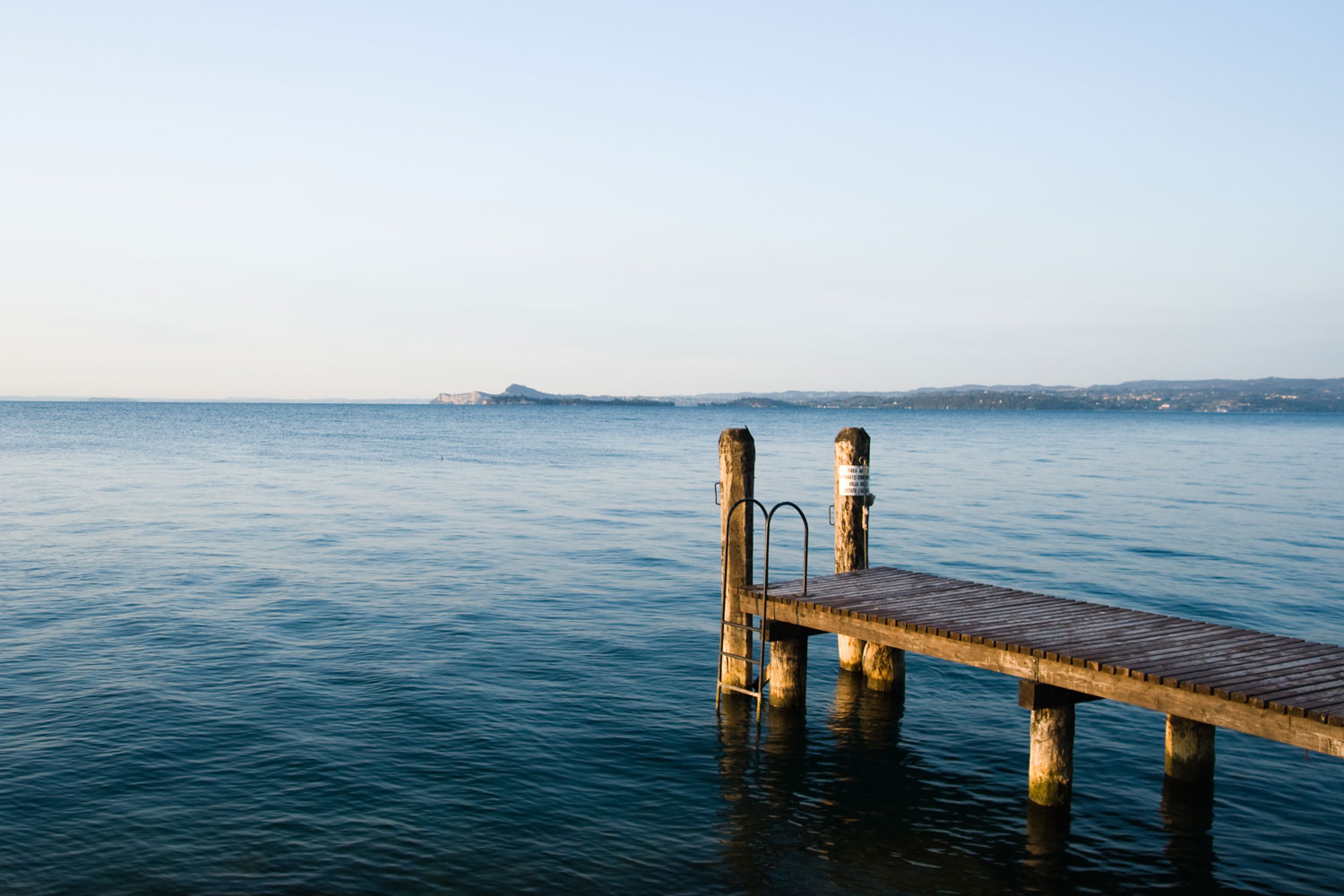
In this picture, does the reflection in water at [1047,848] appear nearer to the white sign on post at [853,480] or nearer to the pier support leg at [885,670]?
the pier support leg at [885,670]

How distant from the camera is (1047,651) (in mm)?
10391

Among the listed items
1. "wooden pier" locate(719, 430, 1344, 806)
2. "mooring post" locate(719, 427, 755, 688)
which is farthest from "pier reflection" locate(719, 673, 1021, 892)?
"mooring post" locate(719, 427, 755, 688)

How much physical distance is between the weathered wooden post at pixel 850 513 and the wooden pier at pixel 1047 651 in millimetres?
29

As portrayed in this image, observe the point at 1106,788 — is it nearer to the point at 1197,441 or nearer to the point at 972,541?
the point at 972,541

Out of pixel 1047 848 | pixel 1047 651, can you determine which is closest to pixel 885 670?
pixel 1047 848

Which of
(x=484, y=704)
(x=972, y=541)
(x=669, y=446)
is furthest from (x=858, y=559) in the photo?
(x=669, y=446)

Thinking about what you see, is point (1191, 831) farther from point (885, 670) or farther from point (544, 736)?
point (544, 736)

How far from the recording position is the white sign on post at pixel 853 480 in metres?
15.4

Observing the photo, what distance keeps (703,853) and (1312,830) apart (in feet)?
22.2

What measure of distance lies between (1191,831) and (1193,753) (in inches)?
45.6

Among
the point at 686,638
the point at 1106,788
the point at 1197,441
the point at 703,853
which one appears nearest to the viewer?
the point at 703,853

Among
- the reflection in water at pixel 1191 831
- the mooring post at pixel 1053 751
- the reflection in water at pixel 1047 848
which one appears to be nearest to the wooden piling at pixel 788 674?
the reflection in water at pixel 1047 848

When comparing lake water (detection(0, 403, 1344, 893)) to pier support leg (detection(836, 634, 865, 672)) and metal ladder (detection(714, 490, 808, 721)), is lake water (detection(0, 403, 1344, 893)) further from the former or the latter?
pier support leg (detection(836, 634, 865, 672))

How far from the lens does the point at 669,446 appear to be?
313ft
